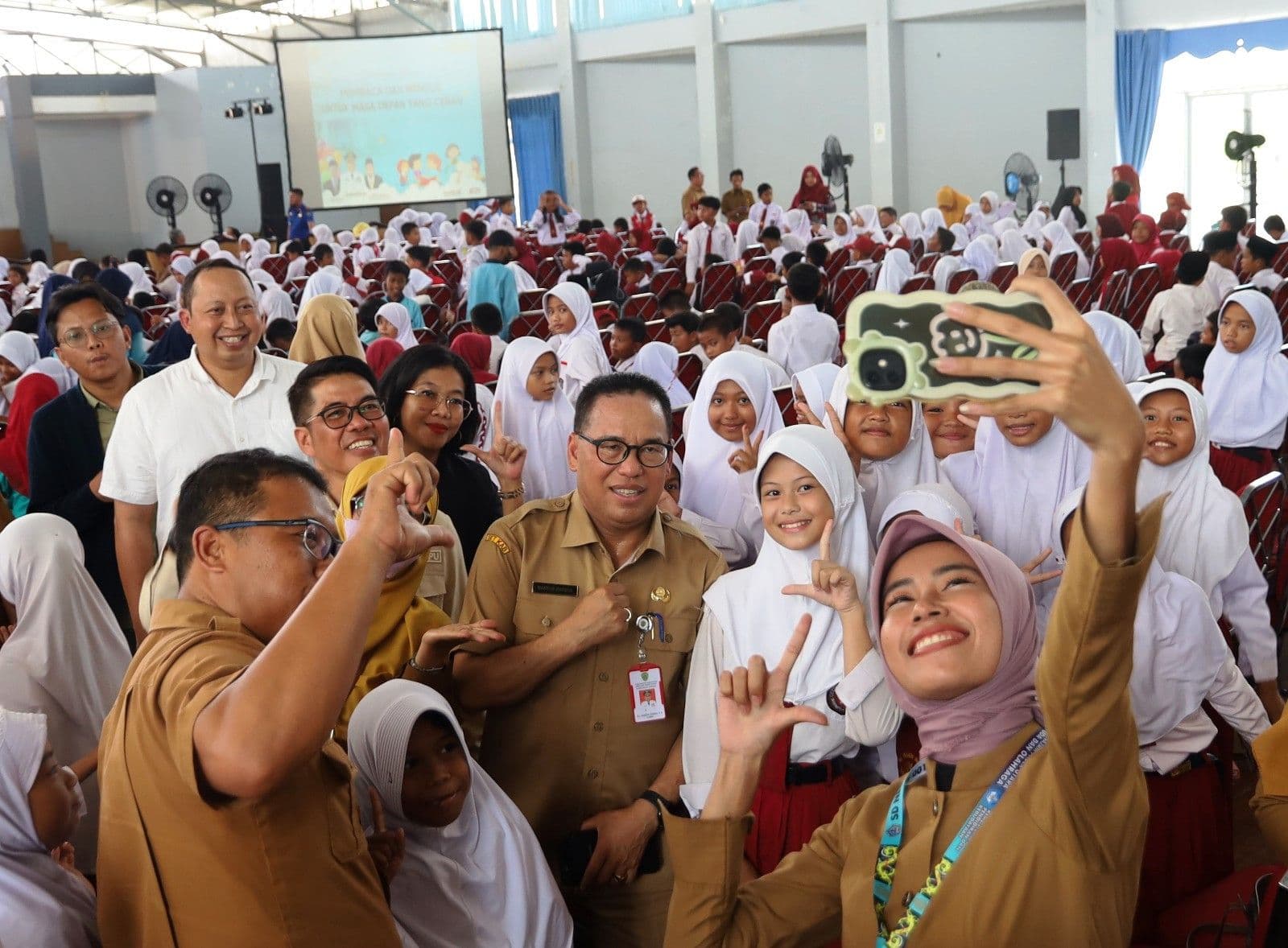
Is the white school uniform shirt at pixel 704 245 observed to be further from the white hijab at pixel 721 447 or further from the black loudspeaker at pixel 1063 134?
the white hijab at pixel 721 447

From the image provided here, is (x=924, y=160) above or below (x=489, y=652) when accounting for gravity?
above

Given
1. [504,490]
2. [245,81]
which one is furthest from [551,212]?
[504,490]

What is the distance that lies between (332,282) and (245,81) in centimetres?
1549

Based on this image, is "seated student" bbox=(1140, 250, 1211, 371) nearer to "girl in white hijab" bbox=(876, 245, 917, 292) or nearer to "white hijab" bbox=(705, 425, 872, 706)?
"girl in white hijab" bbox=(876, 245, 917, 292)

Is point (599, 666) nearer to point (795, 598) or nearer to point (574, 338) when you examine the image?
point (795, 598)

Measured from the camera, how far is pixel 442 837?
1833 millimetres

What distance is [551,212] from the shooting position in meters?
16.0

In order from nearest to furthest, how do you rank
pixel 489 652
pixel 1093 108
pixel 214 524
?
pixel 214 524, pixel 489 652, pixel 1093 108

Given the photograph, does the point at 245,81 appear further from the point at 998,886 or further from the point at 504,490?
the point at 998,886

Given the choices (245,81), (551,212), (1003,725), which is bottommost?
(1003,725)

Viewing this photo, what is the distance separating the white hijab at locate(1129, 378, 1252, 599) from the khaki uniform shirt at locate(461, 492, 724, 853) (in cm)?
128

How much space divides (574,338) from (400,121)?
1217 centimetres

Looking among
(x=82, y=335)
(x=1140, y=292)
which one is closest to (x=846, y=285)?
(x=1140, y=292)

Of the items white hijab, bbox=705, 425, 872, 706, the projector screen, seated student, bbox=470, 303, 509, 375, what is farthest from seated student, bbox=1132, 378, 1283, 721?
the projector screen
